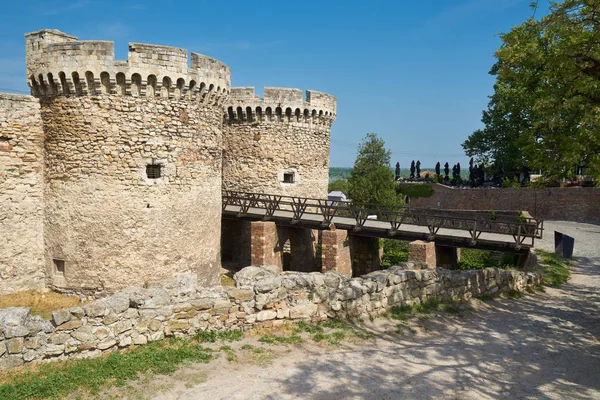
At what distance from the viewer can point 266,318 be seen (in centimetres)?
835

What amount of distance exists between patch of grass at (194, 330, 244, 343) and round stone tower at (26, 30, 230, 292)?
18.3 feet

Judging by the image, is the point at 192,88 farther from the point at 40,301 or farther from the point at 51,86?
the point at 40,301

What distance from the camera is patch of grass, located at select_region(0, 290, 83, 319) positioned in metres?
11.8

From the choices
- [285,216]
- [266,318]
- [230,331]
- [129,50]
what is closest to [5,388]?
[230,331]

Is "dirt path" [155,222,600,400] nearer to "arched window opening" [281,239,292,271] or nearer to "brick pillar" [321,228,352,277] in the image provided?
"brick pillar" [321,228,352,277]

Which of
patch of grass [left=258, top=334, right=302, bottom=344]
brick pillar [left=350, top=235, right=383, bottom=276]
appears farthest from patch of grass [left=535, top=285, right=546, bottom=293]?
patch of grass [left=258, top=334, right=302, bottom=344]

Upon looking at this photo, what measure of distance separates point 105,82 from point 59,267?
17.4 feet

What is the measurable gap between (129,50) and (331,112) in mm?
11898

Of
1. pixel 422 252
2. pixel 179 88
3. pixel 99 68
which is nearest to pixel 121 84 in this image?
pixel 99 68

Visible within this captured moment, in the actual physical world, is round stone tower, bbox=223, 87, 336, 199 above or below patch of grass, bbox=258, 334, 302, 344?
above

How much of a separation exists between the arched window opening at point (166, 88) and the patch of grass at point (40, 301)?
6.08 metres

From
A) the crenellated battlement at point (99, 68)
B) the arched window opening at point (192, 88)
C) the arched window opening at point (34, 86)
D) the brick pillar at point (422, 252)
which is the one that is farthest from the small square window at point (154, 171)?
the brick pillar at point (422, 252)

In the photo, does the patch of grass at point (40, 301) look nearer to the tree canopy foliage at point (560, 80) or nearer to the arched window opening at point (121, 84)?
the arched window opening at point (121, 84)

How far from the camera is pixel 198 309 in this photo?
784 centimetres
